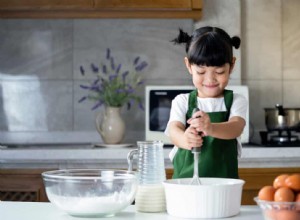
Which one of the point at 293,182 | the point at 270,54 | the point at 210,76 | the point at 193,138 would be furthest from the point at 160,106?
the point at 293,182

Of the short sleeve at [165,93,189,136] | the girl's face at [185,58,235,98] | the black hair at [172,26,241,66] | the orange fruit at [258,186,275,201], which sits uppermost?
the black hair at [172,26,241,66]

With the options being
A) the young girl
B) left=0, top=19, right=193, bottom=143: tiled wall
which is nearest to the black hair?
the young girl

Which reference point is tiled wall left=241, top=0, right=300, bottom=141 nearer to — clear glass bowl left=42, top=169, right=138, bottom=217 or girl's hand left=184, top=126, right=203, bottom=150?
girl's hand left=184, top=126, right=203, bottom=150

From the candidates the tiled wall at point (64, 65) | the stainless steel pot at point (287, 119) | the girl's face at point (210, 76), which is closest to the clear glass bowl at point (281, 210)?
the girl's face at point (210, 76)

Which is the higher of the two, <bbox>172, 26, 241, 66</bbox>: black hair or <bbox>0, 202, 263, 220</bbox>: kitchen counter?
<bbox>172, 26, 241, 66</bbox>: black hair

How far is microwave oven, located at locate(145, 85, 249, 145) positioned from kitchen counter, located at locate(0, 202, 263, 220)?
147 centimetres

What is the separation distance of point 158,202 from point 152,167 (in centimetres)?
8

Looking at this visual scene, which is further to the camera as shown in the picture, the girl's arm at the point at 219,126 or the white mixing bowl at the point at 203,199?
the girl's arm at the point at 219,126

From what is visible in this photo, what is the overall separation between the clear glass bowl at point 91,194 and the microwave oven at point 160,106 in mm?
1599

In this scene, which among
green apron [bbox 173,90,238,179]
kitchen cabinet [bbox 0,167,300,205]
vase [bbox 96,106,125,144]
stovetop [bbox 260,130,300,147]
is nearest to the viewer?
green apron [bbox 173,90,238,179]

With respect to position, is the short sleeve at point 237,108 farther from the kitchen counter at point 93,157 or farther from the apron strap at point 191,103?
the kitchen counter at point 93,157

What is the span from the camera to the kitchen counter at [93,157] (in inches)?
108

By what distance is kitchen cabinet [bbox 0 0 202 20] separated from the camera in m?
2.96

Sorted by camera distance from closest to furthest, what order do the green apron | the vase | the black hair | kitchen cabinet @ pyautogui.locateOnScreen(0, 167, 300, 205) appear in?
the black hair
the green apron
kitchen cabinet @ pyautogui.locateOnScreen(0, 167, 300, 205)
the vase
